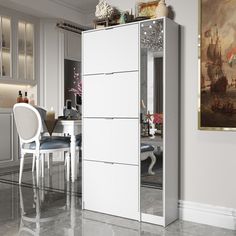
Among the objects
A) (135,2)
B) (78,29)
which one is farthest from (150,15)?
(78,29)

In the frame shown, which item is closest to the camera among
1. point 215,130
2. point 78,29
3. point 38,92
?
point 215,130

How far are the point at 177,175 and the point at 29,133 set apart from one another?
2.08 meters

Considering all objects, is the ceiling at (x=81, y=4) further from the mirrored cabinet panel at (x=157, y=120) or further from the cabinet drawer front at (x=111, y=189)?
the cabinet drawer front at (x=111, y=189)

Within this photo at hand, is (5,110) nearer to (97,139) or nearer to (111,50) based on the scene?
(97,139)

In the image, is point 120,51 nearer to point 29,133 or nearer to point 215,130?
point 215,130

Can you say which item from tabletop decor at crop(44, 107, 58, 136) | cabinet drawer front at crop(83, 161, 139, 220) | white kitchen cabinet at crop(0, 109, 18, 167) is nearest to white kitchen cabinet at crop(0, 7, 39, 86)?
white kitchen cabinet at crop(0, 109, 18, 167)

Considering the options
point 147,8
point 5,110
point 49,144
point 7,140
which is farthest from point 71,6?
point 147,8

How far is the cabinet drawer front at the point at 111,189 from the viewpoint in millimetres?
2596

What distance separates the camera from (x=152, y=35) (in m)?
2.50

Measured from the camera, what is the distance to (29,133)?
3973 mm

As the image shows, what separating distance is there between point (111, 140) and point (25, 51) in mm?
3416

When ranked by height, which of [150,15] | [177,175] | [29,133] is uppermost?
[150,15]

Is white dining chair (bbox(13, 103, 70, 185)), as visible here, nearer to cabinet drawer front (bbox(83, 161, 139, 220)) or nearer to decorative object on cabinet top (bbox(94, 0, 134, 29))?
cabinet drawer front (bbox(83, 161, 139, 220))

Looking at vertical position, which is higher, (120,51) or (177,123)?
(120,51)
